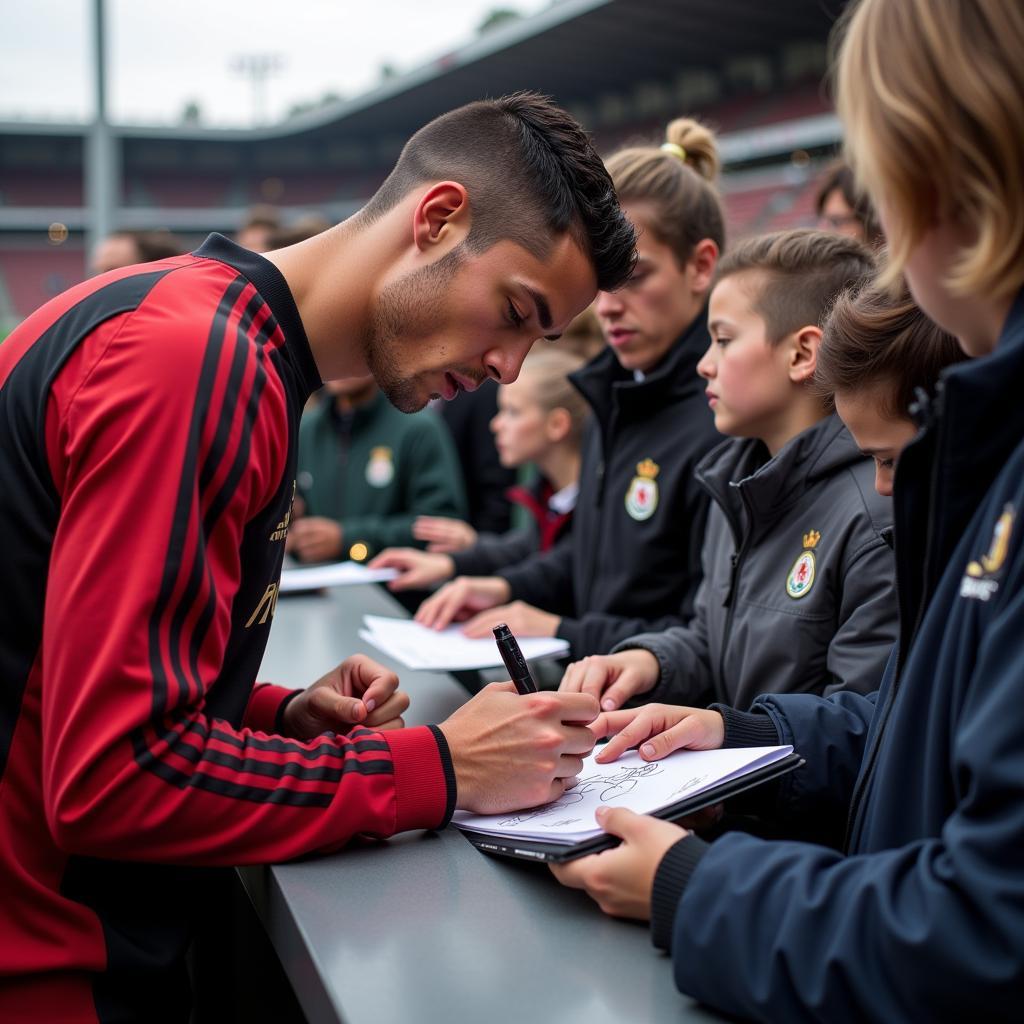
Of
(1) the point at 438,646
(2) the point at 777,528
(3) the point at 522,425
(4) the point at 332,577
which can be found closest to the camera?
(2) the point at 777,528

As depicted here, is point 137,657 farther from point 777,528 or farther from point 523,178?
point 777,528

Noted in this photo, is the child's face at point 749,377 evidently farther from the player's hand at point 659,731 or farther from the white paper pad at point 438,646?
the player's hand at point 659,731

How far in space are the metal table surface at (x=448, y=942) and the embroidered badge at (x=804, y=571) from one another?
0.74 meters

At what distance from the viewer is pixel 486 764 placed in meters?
1.25

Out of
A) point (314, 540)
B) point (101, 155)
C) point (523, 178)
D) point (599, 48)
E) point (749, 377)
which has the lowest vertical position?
point (314, 540)

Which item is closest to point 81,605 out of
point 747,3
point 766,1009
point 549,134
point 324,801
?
point 324,801

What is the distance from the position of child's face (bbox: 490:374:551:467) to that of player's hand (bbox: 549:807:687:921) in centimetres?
260

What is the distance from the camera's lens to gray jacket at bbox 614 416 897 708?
1.58m

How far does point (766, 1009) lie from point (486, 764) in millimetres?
476

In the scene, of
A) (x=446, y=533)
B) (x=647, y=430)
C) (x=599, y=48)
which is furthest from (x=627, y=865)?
(x=599, y=48)

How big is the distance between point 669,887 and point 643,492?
5.09 ft

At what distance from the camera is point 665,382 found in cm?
251

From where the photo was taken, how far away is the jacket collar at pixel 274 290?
4.49ft

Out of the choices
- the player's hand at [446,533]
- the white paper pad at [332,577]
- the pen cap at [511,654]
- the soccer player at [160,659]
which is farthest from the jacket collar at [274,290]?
the player's hand at [446,533]
